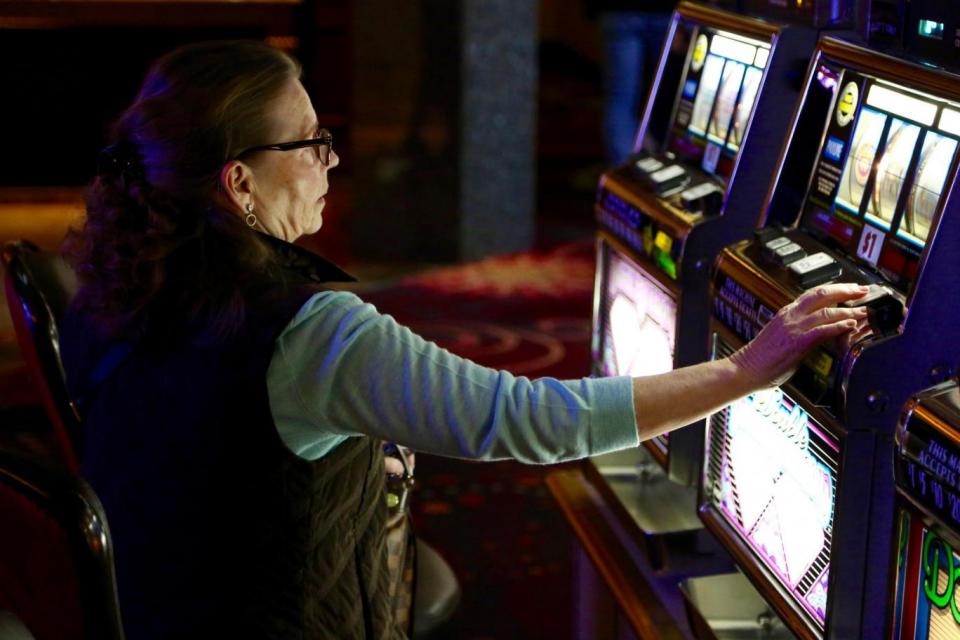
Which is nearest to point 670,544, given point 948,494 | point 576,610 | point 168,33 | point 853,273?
point 576,610

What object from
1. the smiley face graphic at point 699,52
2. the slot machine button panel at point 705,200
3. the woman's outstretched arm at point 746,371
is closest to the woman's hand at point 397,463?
the woman's outstretched arm at point 746,371

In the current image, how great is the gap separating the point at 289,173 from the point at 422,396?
34cm

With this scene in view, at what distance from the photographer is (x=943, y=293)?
1453 mm

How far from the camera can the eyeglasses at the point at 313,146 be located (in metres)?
1.53

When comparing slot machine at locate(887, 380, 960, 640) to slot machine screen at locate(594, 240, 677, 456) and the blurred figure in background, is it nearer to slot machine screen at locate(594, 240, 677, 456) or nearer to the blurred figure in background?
slot machine screen at locate(594, 240, 677, 456)

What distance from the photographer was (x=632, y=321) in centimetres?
250

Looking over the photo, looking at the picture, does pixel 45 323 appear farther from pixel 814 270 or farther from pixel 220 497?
pixel 814 270

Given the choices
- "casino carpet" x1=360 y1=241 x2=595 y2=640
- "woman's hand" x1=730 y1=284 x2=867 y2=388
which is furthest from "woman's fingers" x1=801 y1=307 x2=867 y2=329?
"casino carpet" x1=360 y1=241 x2=595 y2=640

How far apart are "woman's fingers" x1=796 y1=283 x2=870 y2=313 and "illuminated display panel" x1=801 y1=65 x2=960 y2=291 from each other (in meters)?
0.06

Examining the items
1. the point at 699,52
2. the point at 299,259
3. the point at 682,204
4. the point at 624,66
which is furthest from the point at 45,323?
the point at 624,66

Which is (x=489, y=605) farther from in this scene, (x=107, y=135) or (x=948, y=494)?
(x=948, y=494)

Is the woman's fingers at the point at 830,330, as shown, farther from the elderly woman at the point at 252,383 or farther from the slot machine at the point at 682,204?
the slot machine at the point at 682,204

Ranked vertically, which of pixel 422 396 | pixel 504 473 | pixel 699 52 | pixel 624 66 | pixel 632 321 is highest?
pixel 699 52

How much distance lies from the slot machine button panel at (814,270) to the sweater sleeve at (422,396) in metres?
0.34
